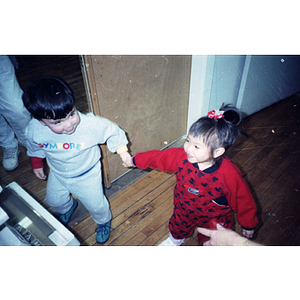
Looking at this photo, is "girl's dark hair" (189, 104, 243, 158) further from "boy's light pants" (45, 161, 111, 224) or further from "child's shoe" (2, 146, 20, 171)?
"child's shoe" (2, 146, 20, 171)

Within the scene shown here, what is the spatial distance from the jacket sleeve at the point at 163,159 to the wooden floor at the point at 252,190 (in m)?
0.34

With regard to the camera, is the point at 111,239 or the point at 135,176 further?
the point at 135,176

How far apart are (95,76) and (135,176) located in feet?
2.33

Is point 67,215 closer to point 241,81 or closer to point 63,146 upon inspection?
point 63,146

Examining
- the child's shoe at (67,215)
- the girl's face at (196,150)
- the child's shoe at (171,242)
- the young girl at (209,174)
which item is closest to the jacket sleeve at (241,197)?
the young girl at (209,174)

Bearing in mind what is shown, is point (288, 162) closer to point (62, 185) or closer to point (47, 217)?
point (62, 185)

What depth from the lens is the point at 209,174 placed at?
0.81 metres

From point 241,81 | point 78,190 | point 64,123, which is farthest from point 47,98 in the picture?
point 241,81

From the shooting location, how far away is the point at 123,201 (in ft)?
4.37

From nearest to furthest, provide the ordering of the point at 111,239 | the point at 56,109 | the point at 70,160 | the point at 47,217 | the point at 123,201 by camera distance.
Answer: the point at 47,217 < the point at 56,109 < the point at 70,160 < the point at 111,239 < the point at 123,201

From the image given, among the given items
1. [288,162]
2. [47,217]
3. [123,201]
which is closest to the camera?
[47,217]

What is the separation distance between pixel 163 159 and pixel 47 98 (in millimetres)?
453
